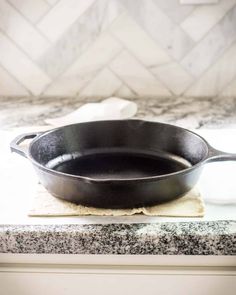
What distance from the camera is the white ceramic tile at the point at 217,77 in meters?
1.24

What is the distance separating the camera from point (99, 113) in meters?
1.10

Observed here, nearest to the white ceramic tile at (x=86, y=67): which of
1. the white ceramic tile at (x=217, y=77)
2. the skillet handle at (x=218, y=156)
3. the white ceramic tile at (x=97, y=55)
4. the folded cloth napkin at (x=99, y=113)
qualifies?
the white ceramic tile at (x=97, y=55)

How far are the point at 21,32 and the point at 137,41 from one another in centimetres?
30

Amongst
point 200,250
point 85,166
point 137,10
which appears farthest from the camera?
point 137,10

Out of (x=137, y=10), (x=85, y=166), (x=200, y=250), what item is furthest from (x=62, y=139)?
(x=137, y=10)

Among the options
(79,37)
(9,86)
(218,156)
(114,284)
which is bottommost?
(114,284)

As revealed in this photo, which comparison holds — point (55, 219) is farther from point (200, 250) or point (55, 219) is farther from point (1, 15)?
point (1, 15)

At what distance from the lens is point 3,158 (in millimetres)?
888

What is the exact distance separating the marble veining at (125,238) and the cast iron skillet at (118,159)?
0.05 meters

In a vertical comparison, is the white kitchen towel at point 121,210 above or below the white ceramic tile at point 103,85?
Answer: below

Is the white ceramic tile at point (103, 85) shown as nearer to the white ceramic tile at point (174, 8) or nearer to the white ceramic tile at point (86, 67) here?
the white ceramic tile at point (86, 67)

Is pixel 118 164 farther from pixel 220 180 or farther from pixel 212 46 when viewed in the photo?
pixel 212 46

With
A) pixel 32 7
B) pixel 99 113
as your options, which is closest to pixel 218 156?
pixel 99 113

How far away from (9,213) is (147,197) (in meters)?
→ 0.20
